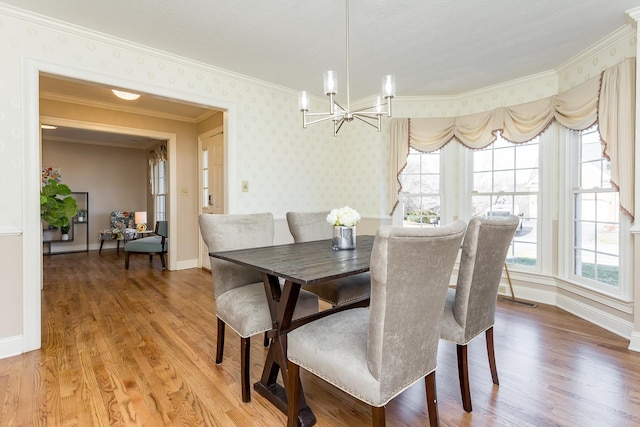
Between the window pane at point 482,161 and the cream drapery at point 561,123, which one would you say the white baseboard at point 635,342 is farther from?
the window pane at point 482,161

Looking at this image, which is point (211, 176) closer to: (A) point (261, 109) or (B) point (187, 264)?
(B) point (187, 264)

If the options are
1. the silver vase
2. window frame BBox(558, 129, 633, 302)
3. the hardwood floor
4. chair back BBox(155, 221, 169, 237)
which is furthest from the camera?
chair back BBox(155, 221, 169, 237)

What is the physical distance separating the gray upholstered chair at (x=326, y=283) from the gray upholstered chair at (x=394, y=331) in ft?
3.07

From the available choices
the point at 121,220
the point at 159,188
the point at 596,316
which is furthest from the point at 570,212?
A: the point at 121,220

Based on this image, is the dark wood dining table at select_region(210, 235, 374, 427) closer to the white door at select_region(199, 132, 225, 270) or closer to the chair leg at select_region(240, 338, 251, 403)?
the chair leg at select_region(240, 338, 251, 403)

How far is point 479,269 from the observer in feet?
5.49

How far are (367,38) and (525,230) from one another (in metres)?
2.82

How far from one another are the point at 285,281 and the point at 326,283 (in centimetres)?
85

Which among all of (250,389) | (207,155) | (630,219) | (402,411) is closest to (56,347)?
(250,389)

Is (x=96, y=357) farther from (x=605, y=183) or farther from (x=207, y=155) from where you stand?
(x=605, y=183)

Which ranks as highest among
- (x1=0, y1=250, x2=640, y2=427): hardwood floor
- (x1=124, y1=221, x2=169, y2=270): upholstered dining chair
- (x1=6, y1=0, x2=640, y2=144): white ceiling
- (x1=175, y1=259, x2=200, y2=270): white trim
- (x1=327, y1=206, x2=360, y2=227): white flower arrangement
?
(x1=6, y1=0, x2=640, y2=144): white ceiling

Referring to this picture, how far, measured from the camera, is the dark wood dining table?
1553 millimetres

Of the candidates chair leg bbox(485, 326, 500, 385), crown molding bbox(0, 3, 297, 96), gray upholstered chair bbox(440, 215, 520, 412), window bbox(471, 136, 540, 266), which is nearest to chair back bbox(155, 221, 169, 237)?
crown molding bbox(0, 3, 297, 96)

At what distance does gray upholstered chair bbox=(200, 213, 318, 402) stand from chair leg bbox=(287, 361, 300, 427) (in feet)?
1.18
